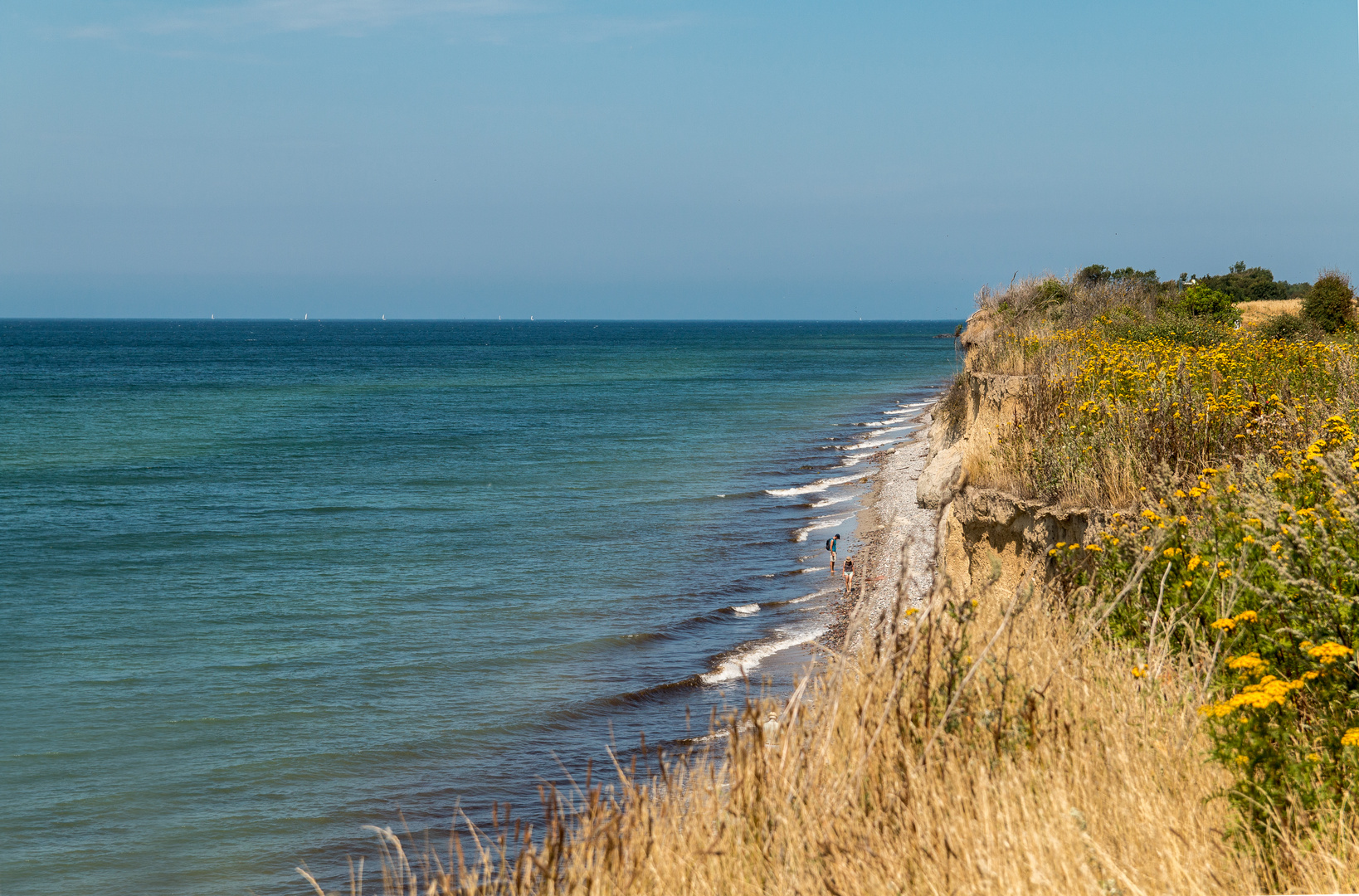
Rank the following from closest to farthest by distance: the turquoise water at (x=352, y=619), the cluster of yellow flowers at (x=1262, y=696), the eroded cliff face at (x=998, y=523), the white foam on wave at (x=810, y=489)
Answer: the cluster of yellow flowers at (x=1262, y=696) → the eroded cliff face at (x=998, y=523) → the turquoise water at (x=352, y=619) → the white foam on wave at (x=810, y=489)

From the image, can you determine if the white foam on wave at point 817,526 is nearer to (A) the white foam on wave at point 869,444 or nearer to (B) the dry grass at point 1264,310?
(B) the dry grass at point 1264,310

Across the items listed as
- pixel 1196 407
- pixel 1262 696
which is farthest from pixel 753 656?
pixel 1262 696

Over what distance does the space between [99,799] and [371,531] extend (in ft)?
46.4

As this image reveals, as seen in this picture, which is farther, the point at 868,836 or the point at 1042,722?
the point at 1042,722

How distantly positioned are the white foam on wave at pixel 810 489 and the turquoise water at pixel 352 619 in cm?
17

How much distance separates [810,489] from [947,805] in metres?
27.5

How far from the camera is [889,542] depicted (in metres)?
21.9

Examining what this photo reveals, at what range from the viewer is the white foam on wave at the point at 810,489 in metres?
30.9

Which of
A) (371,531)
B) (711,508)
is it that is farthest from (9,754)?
(711,508)

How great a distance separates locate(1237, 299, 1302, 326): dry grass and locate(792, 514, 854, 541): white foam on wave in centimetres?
1034

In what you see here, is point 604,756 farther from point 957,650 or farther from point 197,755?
point 957,650

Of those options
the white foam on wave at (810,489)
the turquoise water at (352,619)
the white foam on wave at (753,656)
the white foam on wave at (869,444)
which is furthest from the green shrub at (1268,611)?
the white foam on wave at (869,444)

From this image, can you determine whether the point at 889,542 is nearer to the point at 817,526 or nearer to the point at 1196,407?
the point at 817,526

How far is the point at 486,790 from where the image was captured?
38.4 ft
